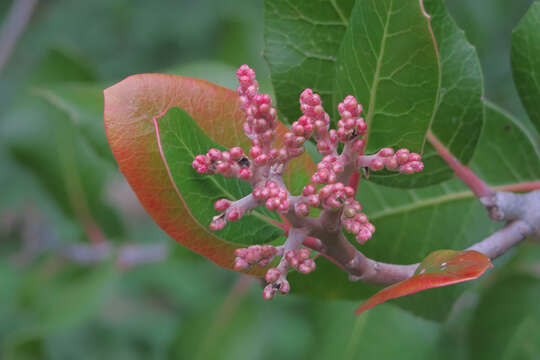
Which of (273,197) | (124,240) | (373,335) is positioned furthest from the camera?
(124,240)

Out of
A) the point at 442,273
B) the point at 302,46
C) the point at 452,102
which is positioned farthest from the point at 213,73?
the point at 442,273

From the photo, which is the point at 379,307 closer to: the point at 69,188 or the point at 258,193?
the point at 258,193

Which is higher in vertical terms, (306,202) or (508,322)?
(306,202)

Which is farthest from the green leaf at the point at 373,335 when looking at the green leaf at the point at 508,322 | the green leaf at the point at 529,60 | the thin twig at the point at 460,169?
the green leaf at the point at 529,60

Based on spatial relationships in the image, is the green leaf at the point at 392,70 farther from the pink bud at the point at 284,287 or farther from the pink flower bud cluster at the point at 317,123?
the pink bud at the point at 284,287

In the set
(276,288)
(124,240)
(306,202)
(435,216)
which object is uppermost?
(306,202)

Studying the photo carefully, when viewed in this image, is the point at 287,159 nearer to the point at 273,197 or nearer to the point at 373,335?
the point at 273,197

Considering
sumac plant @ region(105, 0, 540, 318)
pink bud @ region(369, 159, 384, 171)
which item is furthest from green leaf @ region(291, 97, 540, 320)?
pink bud @ region(369, 159, 384, 171)
